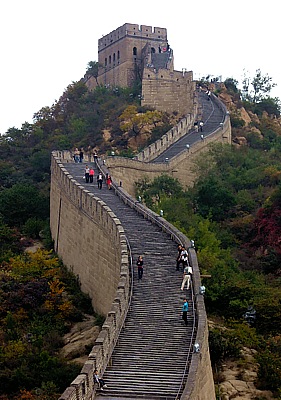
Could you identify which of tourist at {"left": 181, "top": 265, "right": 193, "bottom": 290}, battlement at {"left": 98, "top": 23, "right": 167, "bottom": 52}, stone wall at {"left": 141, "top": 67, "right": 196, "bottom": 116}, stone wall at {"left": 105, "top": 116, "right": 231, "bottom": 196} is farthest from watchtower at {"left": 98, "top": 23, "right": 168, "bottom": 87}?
tourist at {"left": 181, "top": 265, "right": 193, "bottom": 290}

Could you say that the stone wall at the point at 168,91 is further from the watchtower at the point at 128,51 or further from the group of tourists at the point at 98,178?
the group of tourists at the point at 98,178

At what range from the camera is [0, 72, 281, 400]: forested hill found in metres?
20.5

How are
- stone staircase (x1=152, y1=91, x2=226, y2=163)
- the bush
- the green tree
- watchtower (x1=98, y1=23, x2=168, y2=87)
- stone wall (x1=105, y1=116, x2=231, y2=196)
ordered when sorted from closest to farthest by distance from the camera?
the bush → the green tree → stone wall (x1=105, y1=116, x2=231, y2=196) → stone staircase (x1=152, y1=91, x2=226, y2=163) → watchtower (x1=98, y1=23, x2=168, y2=87)

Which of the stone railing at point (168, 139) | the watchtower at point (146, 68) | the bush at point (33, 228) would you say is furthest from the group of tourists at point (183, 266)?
the watchtower at point (146, 68)

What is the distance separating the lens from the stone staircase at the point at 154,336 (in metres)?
15.4

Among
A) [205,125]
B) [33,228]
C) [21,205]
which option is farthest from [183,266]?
[205,125]

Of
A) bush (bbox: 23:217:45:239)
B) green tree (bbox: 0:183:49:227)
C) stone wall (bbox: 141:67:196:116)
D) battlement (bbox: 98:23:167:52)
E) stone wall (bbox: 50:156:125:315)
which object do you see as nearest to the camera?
stone wall (bbox: 50:156:125:315)

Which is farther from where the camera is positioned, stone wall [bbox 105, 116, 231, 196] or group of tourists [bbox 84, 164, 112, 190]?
stone wall [bbox 105, 116, 231, 196]

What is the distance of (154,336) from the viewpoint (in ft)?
57.1

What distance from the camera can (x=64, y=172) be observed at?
31609 millimetres

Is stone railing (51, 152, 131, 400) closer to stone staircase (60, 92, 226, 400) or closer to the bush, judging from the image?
stone staircase (60, 92, 226, 400)

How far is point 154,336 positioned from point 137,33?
162ft

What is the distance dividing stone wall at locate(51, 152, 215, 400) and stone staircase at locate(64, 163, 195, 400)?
0.29m

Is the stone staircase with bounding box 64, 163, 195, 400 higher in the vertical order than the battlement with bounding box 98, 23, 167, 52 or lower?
lower
